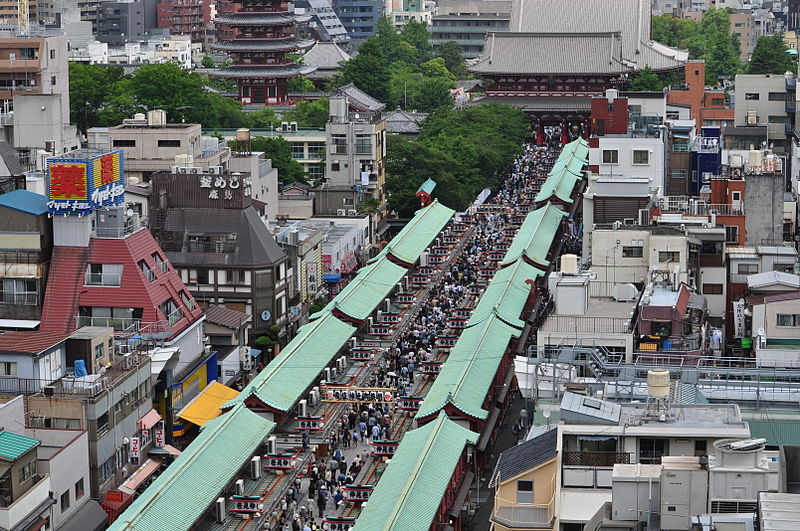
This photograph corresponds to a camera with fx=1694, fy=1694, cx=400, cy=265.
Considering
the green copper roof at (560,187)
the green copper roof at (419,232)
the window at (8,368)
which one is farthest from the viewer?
the green copper roof at (560,187)

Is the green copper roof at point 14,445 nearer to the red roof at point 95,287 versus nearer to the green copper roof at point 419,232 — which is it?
the red roof at point 95,287

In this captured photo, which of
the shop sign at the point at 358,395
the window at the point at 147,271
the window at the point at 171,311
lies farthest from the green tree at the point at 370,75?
the window at the point at 147,271

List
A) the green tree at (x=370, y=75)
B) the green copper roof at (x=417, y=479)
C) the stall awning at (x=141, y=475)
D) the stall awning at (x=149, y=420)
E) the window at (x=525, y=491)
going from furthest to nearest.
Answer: the green tree at (x=370, y=75) < the stall awning at (x=149, y=420) < the stall awning at (x=141, y=475) < the green copper roof at (x=417, y=479) < the window at (x=525, y=491)

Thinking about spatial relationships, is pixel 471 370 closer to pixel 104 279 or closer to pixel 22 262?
pixel 104 279

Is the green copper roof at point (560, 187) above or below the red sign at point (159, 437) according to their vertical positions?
above

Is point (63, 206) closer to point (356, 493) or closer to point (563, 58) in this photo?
point (356, 493)

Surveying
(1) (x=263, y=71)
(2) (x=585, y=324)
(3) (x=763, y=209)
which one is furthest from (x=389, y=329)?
(1) (x=263, y=71)

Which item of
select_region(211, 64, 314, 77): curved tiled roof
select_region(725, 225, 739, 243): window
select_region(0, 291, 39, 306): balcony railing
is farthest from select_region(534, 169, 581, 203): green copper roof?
select_region(0, 291, 39, 306): balcony railing
